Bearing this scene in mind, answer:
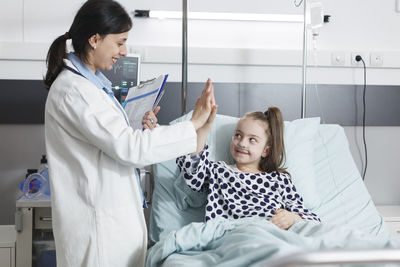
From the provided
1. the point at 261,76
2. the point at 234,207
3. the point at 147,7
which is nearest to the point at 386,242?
the point at 234,207

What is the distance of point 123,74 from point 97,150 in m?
1.01

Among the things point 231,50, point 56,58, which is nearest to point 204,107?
point 56,58

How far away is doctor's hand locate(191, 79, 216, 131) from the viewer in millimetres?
1703

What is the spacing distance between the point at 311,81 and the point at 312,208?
3.63ft

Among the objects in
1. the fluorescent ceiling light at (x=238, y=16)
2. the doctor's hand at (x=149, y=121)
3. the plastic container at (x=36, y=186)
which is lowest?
the plastic container at (x=36, y=186)

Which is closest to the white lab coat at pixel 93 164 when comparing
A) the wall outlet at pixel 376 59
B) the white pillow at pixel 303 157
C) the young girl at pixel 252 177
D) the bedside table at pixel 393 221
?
the young girl at pixel 252 177

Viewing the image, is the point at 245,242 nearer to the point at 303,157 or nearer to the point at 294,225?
the point at 294,225

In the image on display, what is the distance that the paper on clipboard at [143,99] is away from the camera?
193 cm

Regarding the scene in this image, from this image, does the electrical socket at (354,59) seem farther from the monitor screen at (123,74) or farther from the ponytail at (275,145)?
the monitor screen at (123,74)

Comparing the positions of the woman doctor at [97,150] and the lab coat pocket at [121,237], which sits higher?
the woman doctor at [97,150]

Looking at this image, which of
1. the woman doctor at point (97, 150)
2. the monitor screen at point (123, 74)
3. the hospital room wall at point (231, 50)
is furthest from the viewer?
the hospital room wall at point (231, 50)

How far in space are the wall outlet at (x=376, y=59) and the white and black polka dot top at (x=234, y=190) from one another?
1351 mm

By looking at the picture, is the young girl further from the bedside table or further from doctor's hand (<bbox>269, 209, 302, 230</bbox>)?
the bedside table

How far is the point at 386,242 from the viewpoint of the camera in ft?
5.16
